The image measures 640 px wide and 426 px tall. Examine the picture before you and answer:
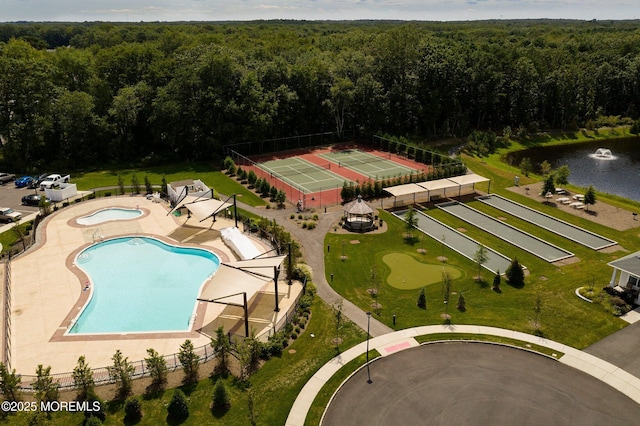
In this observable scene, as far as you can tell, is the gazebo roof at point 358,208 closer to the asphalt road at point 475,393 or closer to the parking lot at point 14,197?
the asphalt road at point 475,393

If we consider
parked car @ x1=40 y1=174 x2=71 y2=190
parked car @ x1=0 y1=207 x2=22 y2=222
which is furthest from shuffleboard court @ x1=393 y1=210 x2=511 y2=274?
parked car @ x1=40 y1=174 x2=71 y2=190

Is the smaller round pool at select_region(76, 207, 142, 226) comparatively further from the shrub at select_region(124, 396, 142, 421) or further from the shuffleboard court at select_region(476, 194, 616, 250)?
the shuffleboard court at select_region(476, 194, 616, 250)

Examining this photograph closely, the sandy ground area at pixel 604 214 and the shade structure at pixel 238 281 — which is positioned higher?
the shade structure at pixel 238 281

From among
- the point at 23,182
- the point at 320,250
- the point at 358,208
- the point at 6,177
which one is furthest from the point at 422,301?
the point at 6,177

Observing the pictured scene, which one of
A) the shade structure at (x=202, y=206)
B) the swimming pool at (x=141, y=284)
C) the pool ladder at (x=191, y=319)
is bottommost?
the swimming pool at (x=141, y=284)

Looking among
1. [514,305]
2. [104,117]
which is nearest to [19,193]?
[104,117]

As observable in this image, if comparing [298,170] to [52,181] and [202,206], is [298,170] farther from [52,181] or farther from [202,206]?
[52,181]

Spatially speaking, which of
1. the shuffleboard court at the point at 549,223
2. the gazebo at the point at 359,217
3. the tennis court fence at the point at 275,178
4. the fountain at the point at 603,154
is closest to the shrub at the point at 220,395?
the gazebo at the point at 359,217
